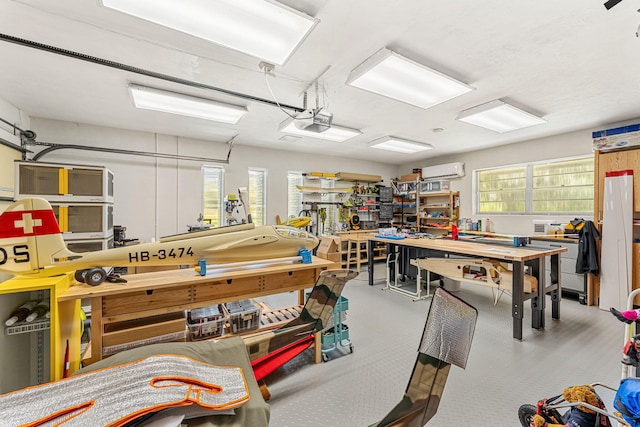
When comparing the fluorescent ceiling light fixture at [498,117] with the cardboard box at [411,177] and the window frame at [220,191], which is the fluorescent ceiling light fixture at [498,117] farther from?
the window frame at [220,191]

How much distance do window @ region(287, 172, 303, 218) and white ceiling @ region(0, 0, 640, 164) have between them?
2575 mm

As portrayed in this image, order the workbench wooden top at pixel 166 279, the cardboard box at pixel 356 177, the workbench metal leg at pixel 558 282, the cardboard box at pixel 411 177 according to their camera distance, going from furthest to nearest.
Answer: the cardboard box at pixel 411 177
the cardboard box at pixel 356 177
the workbench metal leg at pixel 558 282
the workbench wooden top at pixel 166 279

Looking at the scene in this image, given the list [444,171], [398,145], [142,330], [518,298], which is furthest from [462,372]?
[444,171]

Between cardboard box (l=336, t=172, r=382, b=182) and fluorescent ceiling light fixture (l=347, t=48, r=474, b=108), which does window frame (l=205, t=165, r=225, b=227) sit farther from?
fluorescent ceiling light fixture (l=347, t=48, r=474, b=108)

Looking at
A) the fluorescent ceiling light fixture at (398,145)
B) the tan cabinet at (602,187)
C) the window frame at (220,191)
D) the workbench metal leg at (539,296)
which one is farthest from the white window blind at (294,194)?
the tan cabinet at (602,187)

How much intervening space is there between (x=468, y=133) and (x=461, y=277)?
2.98 meters

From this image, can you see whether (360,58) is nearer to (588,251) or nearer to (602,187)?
(602,187)

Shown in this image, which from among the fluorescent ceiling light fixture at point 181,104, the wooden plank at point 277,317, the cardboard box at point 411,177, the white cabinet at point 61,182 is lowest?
the wooden plank at point 277,317

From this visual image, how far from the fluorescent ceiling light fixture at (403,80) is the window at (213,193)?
405cm

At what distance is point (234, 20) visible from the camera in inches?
72.7

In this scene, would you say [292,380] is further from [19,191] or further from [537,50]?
[19,191]

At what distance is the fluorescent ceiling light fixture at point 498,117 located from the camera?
138 inches

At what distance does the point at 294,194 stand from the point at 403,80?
442 cm

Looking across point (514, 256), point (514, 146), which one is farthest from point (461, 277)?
point (514, 146)
